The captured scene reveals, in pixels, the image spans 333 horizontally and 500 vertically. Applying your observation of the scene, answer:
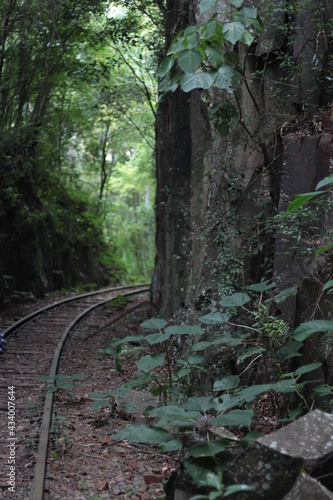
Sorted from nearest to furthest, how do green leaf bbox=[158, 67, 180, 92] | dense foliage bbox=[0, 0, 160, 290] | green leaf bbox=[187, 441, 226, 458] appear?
1. green leaf bbox=[187, 441, 226, 458]
2. green leaf bbox=[158, 67, 180, 92]
3. dense foliage bbox=[0, 0, 160, 290]

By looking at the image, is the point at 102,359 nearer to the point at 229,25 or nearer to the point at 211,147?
the point at 211,147

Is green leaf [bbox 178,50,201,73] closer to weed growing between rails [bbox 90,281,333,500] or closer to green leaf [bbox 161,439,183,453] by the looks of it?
weed growing between rails [bbox 90,281,333,500]

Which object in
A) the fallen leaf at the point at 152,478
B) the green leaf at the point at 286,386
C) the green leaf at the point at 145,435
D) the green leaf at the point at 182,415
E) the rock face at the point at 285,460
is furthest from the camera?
the fallen leaf at the point at 152,478

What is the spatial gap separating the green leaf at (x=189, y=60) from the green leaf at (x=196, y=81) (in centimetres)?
10

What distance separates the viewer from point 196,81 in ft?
17.3

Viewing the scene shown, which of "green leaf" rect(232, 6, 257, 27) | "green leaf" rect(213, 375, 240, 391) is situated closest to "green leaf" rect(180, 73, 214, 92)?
"green leaf" rect(232, 6, 257, 27)

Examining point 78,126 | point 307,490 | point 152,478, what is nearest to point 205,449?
point 307,490

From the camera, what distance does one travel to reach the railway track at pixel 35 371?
4.64 metres

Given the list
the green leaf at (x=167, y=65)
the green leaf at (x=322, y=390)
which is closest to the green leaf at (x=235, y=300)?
the green leaf at (x=322, y=390)

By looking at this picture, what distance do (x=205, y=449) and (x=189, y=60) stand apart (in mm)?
3584

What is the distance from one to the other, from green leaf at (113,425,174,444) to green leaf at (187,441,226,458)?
0.31 metres

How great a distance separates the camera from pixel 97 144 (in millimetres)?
25047

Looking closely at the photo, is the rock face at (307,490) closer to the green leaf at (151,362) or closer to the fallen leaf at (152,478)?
the fallen leaf at (152,478)

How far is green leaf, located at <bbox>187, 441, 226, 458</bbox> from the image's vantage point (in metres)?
3.71
